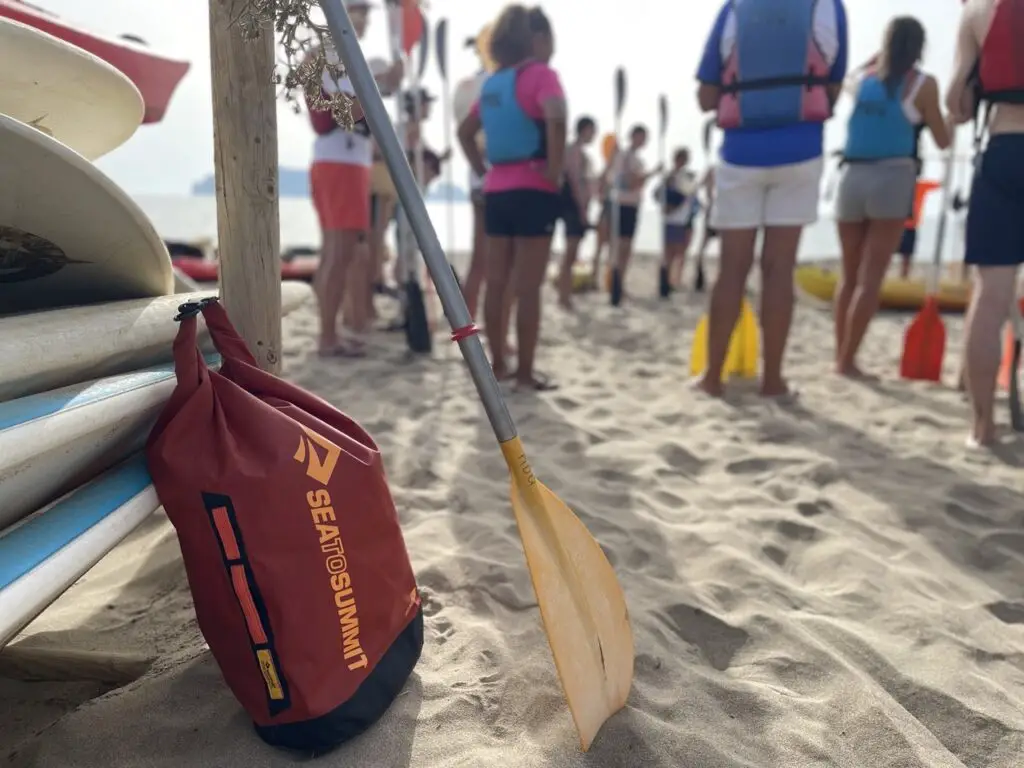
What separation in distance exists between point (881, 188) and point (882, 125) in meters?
0.31

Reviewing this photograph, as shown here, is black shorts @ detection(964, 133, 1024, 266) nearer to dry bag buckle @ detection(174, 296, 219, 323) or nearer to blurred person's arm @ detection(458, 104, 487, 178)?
blurred person's arm @ detection(458, 104, 487, 178)

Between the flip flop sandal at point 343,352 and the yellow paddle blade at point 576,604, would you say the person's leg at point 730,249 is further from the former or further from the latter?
the yellow paddle blade at point 576,604

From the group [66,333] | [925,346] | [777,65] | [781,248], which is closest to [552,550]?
[66,333]

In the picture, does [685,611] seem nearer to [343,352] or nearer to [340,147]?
[343,352]

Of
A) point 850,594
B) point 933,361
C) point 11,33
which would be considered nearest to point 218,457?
point 11,33

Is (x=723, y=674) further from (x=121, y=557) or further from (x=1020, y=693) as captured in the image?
(x=121, y=557)

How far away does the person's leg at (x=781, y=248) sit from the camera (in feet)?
9.86

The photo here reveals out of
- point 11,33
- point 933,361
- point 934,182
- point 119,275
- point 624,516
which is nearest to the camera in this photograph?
point 11,33

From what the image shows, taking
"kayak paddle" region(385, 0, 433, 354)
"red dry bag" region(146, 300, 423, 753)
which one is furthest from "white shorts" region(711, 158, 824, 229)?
"red dry bag" region(146, 300, 423, 753)

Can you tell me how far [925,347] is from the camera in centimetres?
372

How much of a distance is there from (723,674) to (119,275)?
1.31 metres

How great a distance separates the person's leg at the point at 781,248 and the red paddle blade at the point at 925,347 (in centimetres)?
92

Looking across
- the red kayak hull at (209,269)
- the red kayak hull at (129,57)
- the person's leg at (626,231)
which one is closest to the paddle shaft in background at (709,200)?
the person's leg at (626,231)

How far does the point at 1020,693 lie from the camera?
1.32 metres
